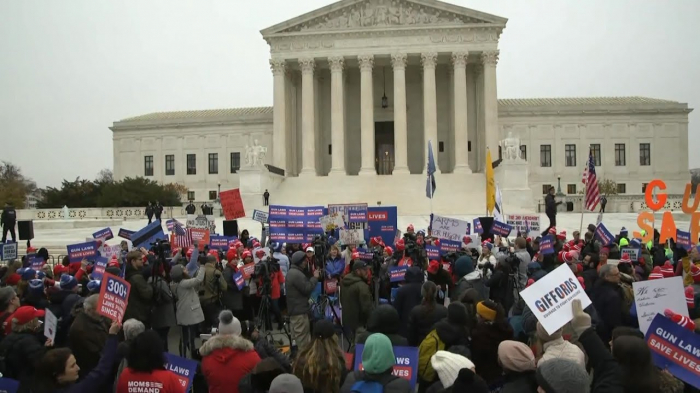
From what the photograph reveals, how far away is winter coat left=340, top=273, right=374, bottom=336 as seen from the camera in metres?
8.19

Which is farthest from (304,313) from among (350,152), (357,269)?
(350,152)

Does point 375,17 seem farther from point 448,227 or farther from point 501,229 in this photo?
point 448,227

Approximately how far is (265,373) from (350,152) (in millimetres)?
50397

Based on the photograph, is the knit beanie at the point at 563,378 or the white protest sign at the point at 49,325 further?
the white protest sign at the point at 49,325

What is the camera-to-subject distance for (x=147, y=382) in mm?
4586

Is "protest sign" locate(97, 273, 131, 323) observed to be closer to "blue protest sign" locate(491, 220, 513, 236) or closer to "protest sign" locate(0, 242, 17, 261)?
"protest sign" locate(0, 242, 17, 261)

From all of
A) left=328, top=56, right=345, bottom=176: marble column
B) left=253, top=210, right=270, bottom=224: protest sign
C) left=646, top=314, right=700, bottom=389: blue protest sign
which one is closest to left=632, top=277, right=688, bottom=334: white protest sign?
left=646, top=314, right=700, bottom=389: blue protest sign

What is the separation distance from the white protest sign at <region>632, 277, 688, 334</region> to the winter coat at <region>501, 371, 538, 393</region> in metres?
2.11

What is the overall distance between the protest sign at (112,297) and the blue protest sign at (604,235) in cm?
1105

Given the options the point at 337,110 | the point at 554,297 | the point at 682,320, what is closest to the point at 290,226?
the point at 554,297

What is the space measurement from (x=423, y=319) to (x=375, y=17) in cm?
4486

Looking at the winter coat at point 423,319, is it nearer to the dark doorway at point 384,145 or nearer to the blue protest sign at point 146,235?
the blue protest sign at point 146,235

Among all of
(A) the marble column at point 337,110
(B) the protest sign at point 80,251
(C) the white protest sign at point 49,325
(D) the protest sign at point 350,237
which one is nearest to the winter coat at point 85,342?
(C) the white protest sign at point 49,325

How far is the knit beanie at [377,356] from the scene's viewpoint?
4.71 metres
